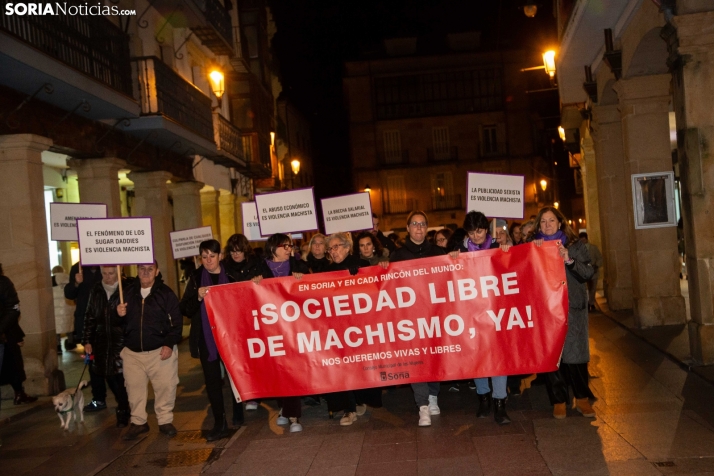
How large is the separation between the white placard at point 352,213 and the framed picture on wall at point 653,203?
4705 mm

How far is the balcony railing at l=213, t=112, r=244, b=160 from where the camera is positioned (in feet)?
70.7

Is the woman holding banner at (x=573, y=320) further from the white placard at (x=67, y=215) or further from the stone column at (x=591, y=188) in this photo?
the stone column at (x=591, y=188)

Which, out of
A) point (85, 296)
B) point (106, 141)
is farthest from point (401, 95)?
point (85, 296)

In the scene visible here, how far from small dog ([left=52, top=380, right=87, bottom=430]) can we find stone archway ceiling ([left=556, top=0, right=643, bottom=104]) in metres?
9.05

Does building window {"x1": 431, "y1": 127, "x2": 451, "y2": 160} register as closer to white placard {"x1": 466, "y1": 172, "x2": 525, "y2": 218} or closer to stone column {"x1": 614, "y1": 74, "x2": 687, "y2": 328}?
stone column {"x1": 614, "y1": 74, "x2": 687, "y2": 328}

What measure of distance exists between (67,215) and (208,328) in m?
4.07

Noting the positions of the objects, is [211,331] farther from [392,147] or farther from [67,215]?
[392,147]

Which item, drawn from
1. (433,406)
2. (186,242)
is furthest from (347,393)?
(186,242)

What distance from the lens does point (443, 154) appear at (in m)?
50.5

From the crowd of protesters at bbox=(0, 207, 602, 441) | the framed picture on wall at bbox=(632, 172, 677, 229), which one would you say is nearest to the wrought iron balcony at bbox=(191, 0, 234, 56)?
the framed picture on wall at bbox=(632, 172, 677, 229)

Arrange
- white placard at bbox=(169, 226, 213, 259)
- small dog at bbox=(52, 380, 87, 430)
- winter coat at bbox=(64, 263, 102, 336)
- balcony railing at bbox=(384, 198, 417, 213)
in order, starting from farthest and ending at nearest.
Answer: balcony railing at bbox=(384, 198, 417, 213)
white placard at bbox=(169, 226, 213, 259)
winter coat at bbox=(64, 263, 102, 336)
small dog at bbox=(52, 380, 87, 430)

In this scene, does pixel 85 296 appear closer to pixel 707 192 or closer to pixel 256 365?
pixel 256 365

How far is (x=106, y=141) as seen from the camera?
1442cm

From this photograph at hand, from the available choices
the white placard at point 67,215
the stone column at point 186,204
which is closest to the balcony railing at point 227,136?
the stone column at point 186,204
